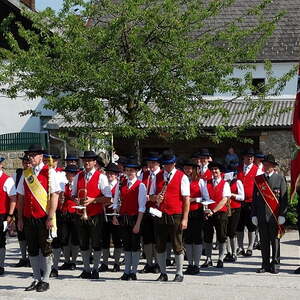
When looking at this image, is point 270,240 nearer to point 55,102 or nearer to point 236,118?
point 55,102

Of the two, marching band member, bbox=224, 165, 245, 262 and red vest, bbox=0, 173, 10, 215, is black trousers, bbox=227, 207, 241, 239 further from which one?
red vest, bbox=0, 173, 10, 215

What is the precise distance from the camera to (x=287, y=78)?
15492 mm

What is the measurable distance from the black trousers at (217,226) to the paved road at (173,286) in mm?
539

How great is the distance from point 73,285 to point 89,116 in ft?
15.3

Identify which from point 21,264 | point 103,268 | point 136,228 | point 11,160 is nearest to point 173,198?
point 136,228

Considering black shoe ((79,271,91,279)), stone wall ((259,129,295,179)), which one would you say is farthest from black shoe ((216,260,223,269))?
stone wall ((259,129,295,179))

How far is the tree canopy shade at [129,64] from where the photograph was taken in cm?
1339

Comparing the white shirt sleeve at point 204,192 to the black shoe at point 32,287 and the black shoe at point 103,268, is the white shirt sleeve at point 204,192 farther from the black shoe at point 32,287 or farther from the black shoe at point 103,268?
the black shoe at point 32,287

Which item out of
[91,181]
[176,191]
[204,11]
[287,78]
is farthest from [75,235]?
[287,78]

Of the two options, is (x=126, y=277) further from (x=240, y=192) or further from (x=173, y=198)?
(x=240, y=192)

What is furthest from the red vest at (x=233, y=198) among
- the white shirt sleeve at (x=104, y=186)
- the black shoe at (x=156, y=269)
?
the white shirt sleeve at (x=104, y=186)

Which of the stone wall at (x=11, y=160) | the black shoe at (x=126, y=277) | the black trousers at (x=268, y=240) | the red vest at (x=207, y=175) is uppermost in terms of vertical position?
the stone wall at (x=11, y=160)

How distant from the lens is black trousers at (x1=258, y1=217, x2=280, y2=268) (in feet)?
34.7

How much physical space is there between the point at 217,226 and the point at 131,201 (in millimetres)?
1843
